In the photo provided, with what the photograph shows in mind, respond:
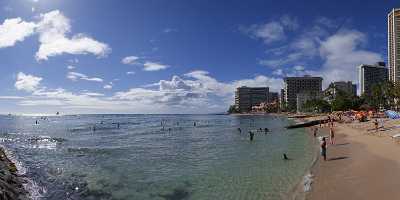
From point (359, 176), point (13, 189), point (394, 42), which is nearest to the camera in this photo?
point (359, 176)

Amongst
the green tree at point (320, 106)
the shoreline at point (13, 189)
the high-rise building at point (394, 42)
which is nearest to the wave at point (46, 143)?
the shoreline at point (13, 189)

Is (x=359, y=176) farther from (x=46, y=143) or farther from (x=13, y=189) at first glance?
(x=46, y=143)

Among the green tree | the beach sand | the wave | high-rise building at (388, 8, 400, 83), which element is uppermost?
high-rise building at (388, 8, 400, 83)

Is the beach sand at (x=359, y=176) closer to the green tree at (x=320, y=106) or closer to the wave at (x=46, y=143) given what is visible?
the wave at (x=46, y=143)

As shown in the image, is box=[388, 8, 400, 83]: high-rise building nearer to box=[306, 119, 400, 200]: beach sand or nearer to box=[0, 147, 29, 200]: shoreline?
box=[306, 119, 400, 200]: beach sand

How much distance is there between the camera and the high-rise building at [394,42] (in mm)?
179450

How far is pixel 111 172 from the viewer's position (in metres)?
26.5

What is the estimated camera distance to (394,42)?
182 m

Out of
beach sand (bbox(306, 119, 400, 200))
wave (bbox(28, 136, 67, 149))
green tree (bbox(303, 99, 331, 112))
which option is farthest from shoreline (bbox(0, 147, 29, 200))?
green tree (bbox(303, 99, 331, 112))

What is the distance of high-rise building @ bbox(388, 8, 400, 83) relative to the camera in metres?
179

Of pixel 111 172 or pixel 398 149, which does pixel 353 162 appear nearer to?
pixel 398 149

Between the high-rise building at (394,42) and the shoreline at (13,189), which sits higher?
the high-rise building at (394,42)

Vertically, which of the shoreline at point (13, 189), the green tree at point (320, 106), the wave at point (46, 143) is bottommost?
the wave at point (46, 143)

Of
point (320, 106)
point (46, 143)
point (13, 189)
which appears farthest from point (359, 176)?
point (320, 106)
